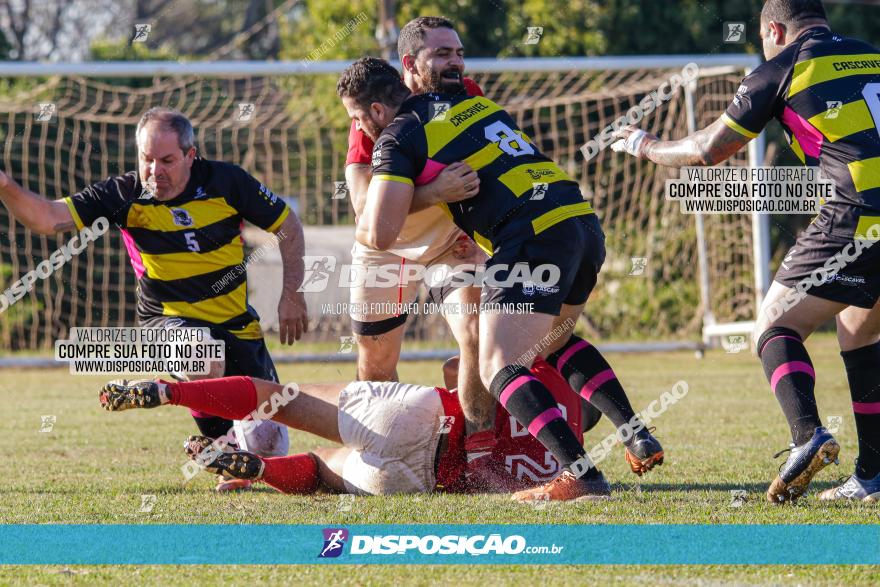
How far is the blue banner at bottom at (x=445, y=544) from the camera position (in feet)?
11.7

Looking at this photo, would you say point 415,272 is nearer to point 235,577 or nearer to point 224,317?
point 224,317

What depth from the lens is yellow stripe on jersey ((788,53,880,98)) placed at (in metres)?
4.54

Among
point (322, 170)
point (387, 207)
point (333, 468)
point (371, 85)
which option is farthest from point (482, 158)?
point (322, 170)

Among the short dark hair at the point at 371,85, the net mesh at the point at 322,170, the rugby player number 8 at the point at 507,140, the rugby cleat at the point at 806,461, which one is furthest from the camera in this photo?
the net mesh at the point at 322,170

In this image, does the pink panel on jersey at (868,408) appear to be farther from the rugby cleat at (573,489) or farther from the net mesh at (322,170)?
the net mesh at (322,170)

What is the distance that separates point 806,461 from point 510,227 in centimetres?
150

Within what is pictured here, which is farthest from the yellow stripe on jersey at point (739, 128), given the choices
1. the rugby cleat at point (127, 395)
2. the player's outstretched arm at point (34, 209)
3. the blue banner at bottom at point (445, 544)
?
the player's outstretched arm at point (34, 209)

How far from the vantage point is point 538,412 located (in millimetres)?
4500

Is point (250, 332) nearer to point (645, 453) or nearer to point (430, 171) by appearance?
point (430, 171)

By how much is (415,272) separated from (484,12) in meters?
12.3

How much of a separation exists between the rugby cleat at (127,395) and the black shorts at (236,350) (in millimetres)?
1214

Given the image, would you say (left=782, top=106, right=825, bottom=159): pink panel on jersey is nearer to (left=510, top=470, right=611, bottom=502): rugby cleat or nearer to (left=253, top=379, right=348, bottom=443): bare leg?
(left=510, top=470, right=611, bottom=502): rugby cleat

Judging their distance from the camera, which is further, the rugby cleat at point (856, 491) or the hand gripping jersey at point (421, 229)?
the hand gripping jersey at point (421, 229)

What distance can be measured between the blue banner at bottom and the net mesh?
900 centimetres
